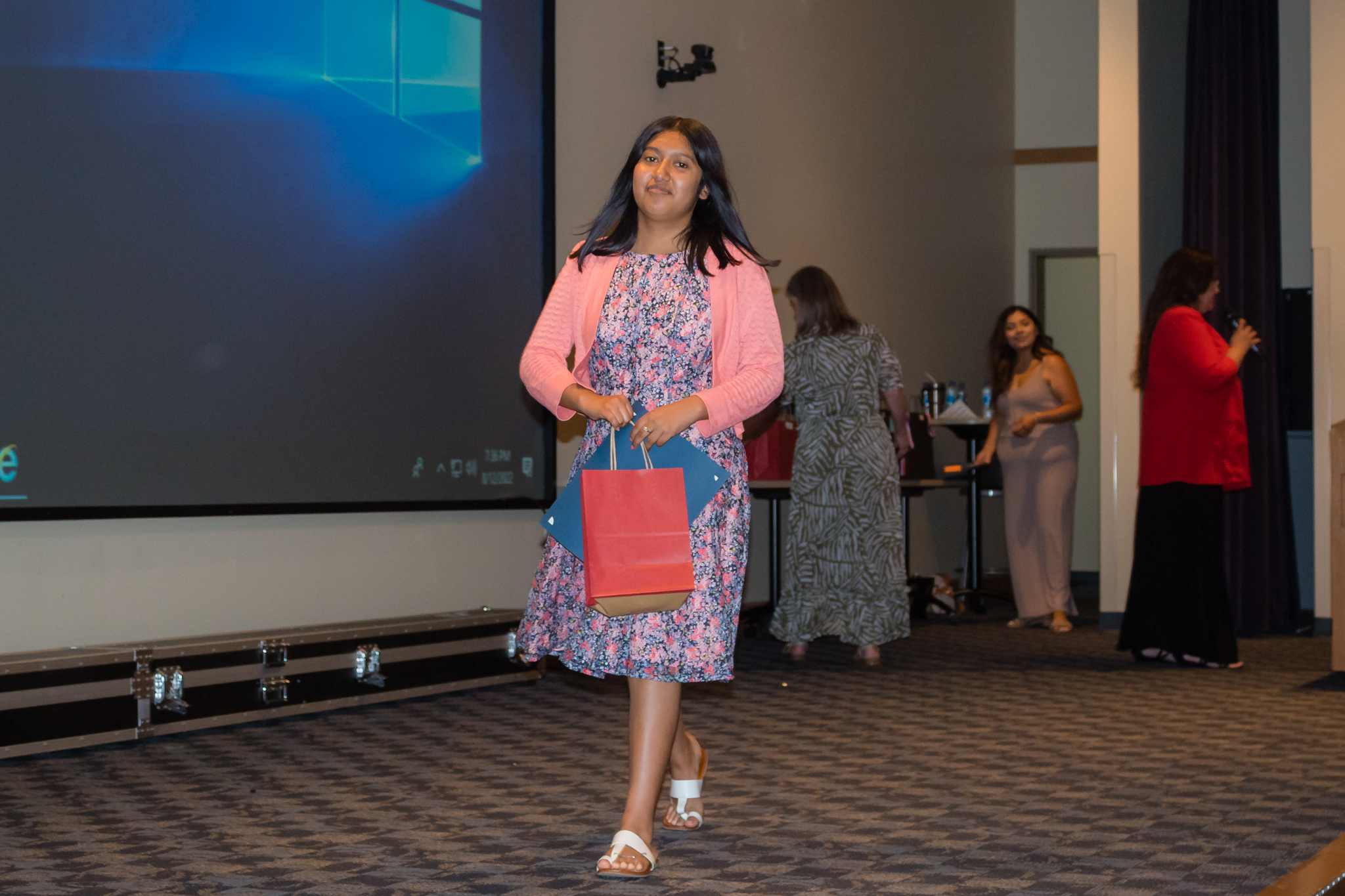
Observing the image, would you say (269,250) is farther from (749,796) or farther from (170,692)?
(749,796)

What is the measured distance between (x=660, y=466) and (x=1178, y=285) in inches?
128

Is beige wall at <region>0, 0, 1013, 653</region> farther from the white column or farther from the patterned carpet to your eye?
the white column

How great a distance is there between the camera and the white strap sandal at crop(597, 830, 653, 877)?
2270mm

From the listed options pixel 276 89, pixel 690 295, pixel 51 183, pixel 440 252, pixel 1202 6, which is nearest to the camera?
pixel 690 295

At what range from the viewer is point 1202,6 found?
22.5 feet

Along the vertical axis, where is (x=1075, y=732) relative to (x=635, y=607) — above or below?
below

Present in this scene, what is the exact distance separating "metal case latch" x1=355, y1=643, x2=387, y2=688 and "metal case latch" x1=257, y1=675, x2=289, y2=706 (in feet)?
0.88

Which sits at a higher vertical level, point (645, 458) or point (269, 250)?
point (269, 250)

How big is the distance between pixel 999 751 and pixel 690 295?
1.65 meters

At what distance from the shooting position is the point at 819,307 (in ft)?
17.1

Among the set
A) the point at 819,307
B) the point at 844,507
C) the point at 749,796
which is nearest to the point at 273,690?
the point at 749,796

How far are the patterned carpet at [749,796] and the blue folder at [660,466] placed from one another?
59cm

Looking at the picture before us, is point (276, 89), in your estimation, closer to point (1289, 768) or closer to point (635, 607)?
point (635, 607)

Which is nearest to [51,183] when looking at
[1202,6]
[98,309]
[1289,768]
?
[98,309]
